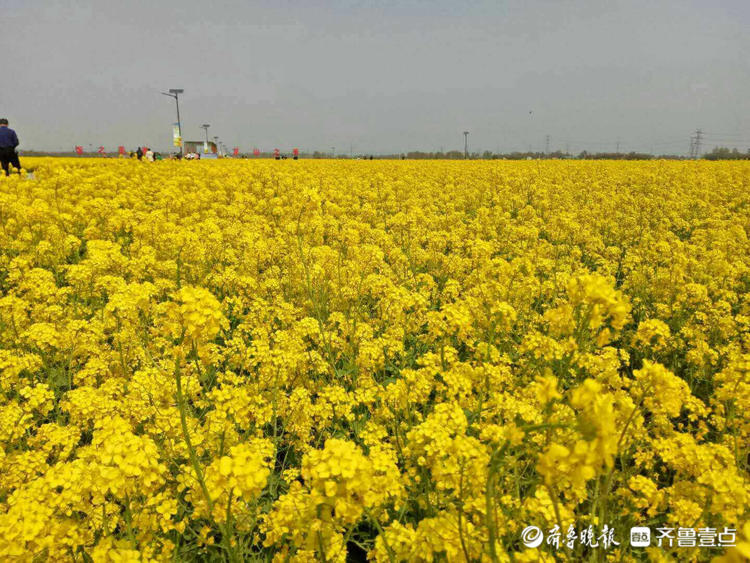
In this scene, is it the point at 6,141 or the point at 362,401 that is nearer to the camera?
the point at 362,401

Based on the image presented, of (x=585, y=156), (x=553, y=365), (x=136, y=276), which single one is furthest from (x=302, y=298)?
(x=585, y=156)

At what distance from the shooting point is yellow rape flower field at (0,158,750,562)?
1.78 m

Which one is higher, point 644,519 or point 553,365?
point 553,365

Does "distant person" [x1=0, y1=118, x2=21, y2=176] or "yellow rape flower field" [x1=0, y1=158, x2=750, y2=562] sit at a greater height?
"distant person" [x1=0, y1=118, x2=21, y2=176]

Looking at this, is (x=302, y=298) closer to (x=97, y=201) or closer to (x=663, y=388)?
(x=663, y=388)

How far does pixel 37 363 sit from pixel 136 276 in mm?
1926

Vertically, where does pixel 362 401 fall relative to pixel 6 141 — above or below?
below

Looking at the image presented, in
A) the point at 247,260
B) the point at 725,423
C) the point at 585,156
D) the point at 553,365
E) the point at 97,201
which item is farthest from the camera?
the point at 585,156

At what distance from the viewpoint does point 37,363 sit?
141 inches

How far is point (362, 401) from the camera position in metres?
2.85

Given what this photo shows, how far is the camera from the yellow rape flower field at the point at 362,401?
1.78 m

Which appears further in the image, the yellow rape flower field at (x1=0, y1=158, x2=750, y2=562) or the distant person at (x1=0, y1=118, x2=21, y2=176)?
the distant person at (x1=0, y1=118, x2=21, y2=176)

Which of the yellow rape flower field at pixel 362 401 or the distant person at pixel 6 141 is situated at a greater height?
the distant person at pixel 6 141

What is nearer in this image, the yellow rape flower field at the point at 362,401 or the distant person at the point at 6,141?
Result: the yellow rape flower field at the point at 362,401
